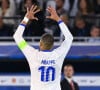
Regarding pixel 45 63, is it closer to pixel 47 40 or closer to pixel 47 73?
pixel 47 73

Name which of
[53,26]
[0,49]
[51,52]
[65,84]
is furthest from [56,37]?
[51,52]

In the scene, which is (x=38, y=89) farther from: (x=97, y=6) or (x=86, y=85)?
(x=97, y=6)

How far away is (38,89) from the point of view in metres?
5.84

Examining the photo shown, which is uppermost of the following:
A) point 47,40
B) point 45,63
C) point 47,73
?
point 47,40

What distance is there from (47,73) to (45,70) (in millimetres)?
42

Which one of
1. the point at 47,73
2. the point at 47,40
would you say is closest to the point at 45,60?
the point at 47,73

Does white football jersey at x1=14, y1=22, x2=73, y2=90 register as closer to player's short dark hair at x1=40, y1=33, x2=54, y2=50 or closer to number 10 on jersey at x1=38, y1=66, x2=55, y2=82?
number 10 on jersey at x1=38, y1=66, x2=55, y2=82

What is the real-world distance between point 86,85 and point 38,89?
3256mm

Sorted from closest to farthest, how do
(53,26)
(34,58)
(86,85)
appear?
(34,58)
(86,85)
(53,26)

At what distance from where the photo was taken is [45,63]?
5.87m

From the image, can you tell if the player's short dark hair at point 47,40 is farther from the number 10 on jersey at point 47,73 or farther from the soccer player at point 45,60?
the number 10 on jersey at point 47,73

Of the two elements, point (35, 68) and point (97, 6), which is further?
point (97, 6)

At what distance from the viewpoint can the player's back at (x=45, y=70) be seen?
583 cm

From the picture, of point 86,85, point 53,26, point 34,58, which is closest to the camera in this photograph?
point 34,58
